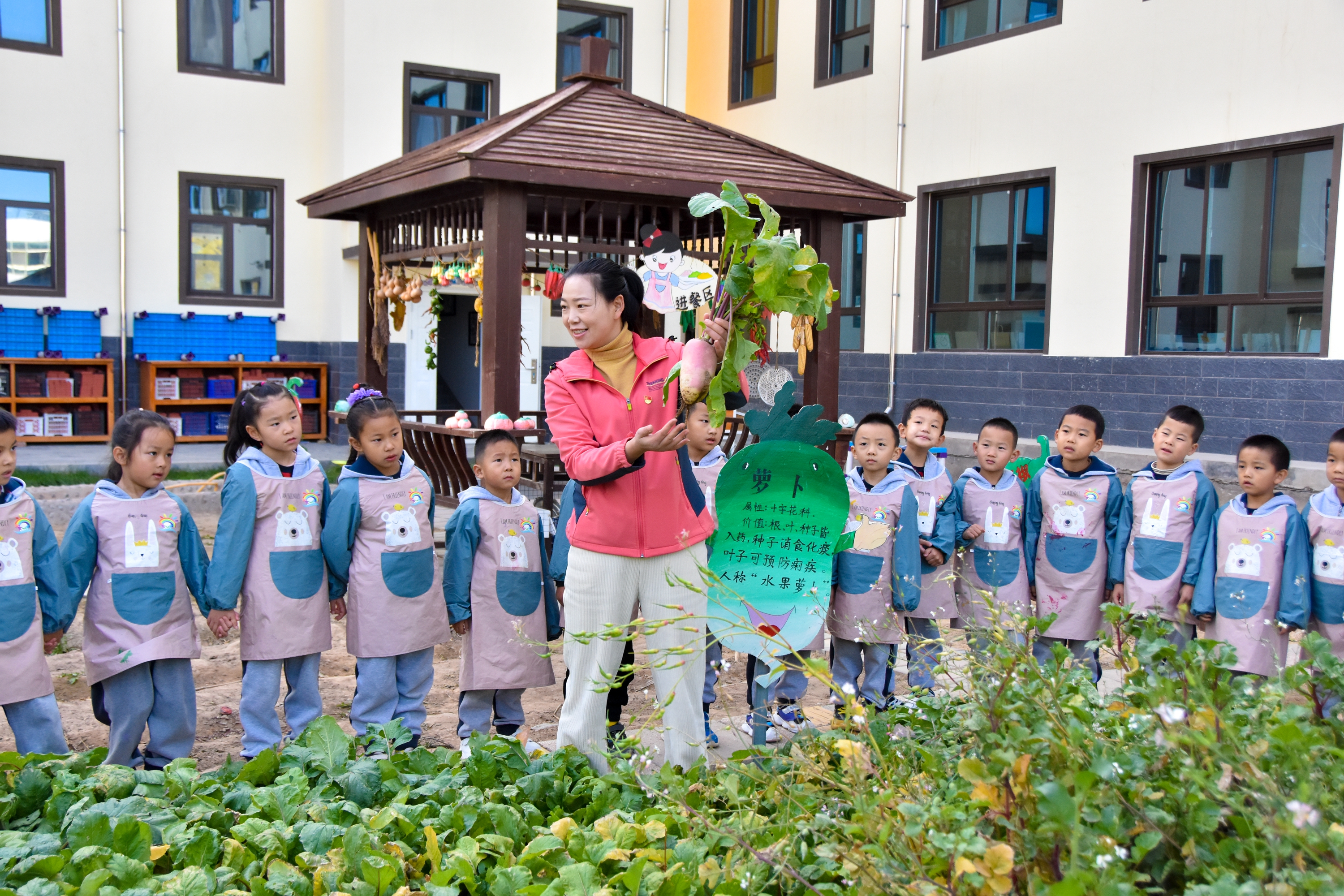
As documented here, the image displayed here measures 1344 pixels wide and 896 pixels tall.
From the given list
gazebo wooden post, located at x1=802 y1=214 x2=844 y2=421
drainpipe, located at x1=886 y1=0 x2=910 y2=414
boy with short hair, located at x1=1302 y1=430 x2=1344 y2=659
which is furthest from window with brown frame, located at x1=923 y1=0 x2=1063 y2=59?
boy with short hair, located at x1=1302 y1=430 x2=1344 y2=659

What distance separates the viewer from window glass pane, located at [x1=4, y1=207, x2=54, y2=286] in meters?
12.6

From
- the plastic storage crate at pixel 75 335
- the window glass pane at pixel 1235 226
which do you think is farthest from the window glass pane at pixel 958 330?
the plastic storage crate at pixel 75 335

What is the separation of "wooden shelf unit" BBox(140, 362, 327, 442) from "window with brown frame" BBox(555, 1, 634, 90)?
5.27 meters

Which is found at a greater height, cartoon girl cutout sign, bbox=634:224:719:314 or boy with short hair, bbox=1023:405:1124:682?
cartoon girl cutout sign, bbox=634:224:719:314

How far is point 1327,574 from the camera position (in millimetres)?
3807

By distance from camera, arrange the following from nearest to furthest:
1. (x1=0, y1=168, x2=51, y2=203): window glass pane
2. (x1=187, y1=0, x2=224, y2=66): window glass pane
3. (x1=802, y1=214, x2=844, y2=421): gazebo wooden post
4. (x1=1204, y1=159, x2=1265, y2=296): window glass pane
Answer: (x1=802, y1=214, x2=844, y2=421): gazebo wooden post < (x1=1204, y1=159, x2=1265, y2=296): window glass pane < (x1=0, y1=168, x2=51, y2=203): window glass pane < (x1=187, y1=0, x2=224, y2=66): window glass pane

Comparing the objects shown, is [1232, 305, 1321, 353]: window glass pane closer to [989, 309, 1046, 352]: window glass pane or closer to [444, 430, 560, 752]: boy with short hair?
[989, 309, 1046, 352]: window glass pane

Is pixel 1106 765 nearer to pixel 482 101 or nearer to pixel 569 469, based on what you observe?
pixel 569 469

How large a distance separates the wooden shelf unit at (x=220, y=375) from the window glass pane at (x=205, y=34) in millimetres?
3704

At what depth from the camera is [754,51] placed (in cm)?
1408

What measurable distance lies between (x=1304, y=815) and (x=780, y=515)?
1933 millimetres

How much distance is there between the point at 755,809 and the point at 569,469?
111cm

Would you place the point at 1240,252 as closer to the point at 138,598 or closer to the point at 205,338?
the point at 138,598

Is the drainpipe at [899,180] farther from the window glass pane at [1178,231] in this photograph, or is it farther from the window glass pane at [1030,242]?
the window glass pane at [1178,231]
